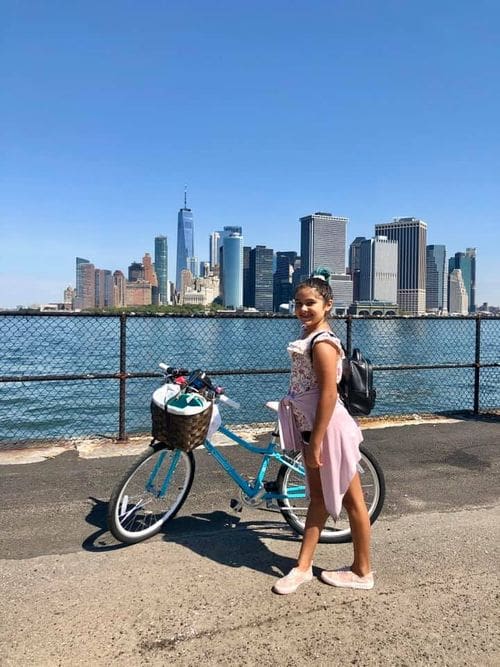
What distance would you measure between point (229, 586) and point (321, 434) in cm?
105

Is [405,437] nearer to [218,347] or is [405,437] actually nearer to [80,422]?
[80,422]

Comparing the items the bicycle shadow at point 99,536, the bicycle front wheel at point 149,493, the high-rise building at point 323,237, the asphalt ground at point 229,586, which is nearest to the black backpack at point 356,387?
the asphalt ground at point 229,586

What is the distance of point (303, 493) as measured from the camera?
12.5ft

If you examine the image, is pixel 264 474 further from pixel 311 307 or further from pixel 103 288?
pixel 103 288

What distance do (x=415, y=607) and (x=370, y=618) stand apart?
11.3 inches

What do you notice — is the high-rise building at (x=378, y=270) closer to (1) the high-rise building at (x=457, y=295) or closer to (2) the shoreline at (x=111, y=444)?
(1) the high-rise building at (x=457, y=295)

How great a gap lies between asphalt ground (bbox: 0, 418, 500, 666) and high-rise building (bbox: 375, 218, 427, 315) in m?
112

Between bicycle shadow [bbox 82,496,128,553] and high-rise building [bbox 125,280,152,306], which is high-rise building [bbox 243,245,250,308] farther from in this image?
bicycle shadow [bbox 82,496,128,553]

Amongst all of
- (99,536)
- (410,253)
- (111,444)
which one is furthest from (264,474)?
(410,253)

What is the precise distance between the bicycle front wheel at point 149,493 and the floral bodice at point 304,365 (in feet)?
3.19

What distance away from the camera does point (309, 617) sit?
2852 mm

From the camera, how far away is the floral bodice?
300 centimetres

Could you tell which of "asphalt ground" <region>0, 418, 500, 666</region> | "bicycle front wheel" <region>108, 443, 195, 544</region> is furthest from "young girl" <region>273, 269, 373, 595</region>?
"bicycle front wheel" <region>108, 443, 195, 544</region>

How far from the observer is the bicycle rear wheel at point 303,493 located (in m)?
3.78
